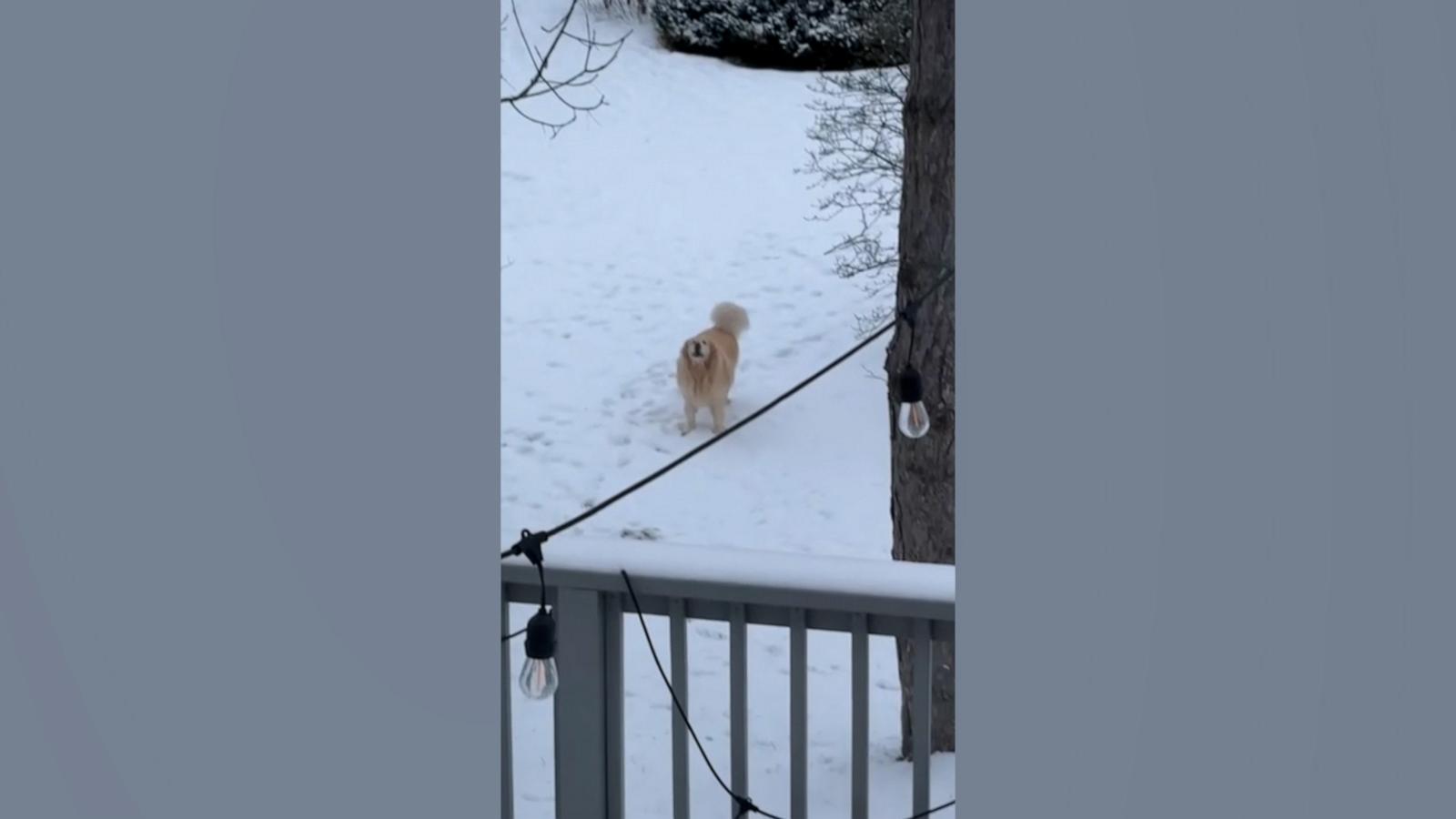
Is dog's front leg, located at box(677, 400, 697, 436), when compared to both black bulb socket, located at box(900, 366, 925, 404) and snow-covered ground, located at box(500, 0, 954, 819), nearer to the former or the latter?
snow-covered ground, located at box(500, 0, 954, 819)

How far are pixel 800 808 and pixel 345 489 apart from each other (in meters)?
0.87

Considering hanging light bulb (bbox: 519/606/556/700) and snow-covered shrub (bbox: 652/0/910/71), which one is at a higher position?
snow-covered shrub (bbox: 652/0/910/71)

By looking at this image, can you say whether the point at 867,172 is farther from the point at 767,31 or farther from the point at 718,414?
the point at 767,31

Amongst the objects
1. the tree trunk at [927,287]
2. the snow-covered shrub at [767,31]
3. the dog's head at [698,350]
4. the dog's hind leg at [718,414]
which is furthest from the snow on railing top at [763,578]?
the snow-covered shrub at [767,31]

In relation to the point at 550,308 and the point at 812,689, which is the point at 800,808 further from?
the point at 550,308

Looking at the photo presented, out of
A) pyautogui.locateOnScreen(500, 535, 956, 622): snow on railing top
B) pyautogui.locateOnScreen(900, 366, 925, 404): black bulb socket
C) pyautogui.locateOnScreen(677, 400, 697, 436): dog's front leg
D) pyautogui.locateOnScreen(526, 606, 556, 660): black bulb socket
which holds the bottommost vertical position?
pyautogui.locateOnScreen(526, 606, 556, 660): black bulb socket

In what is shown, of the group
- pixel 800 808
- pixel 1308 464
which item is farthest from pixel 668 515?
pixel 1308 464

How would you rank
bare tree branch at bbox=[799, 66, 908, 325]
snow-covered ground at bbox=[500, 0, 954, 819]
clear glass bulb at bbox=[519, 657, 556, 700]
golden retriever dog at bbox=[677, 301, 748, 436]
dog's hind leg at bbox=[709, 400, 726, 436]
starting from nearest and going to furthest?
clear glass bulb at bbox=[519, 657, 556, 700], snow-covered ground at bbox=[500, 0, 954, 819], golden retriever dog at bbox=[677, 301, 748, 436], dog's hind leg at bbox=[709, 400, 726, 436], bare tree branch at bbox=[799, 66, 908, 325]

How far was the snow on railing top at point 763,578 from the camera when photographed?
1.87 metres

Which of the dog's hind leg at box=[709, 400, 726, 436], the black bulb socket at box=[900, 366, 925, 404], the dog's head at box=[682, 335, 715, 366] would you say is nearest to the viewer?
the black bulb socket at box=[900, 366, 925, 404]

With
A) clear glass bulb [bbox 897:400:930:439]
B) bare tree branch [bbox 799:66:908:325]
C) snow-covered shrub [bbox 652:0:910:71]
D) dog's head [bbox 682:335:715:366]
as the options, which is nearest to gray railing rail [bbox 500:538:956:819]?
clear glass bulb [bbox 897:400:930:439]

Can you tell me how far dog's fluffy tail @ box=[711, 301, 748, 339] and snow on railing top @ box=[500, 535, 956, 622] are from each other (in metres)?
3.84

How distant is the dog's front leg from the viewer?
602 centimetres

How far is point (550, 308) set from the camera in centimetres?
746
